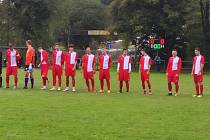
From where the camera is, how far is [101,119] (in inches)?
546

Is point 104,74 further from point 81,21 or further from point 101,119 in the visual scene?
point 81,21

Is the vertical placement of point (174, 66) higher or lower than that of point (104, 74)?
higher

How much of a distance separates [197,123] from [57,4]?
60.8m

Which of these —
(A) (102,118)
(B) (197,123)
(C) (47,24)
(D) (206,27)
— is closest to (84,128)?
(A) (102,118)

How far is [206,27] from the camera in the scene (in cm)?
6103

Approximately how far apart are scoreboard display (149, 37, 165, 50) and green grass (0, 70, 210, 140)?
1516 inches

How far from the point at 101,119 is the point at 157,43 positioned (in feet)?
149

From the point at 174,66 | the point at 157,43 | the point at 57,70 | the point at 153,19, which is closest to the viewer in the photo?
the point at 174,66

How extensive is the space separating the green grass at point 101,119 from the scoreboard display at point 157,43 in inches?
1516

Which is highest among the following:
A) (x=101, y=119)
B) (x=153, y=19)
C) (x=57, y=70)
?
(x=153, y=19)

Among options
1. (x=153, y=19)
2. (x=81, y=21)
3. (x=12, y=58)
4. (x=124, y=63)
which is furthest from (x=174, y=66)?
(x=81, y=21)

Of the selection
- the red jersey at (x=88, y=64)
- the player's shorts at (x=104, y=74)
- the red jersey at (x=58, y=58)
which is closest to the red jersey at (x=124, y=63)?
the player's shorts at (x=104, y=74)

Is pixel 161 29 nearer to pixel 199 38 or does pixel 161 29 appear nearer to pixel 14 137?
pixel 199 38

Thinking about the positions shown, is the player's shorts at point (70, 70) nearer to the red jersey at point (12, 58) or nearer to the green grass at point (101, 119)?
the red jersey at point (12, 58)
